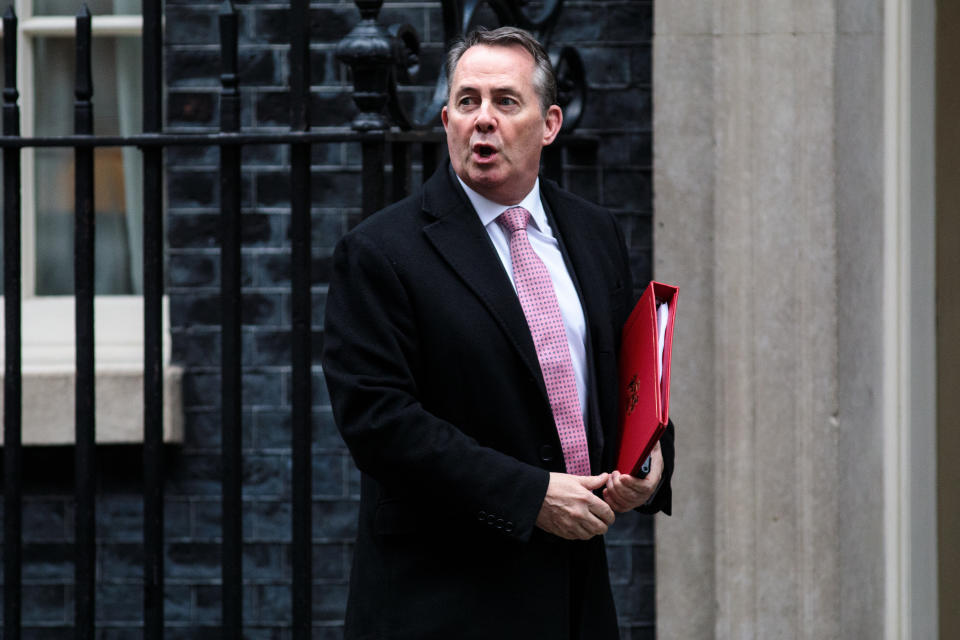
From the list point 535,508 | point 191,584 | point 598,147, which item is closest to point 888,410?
point 598,147

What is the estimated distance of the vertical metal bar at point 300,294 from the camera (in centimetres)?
331

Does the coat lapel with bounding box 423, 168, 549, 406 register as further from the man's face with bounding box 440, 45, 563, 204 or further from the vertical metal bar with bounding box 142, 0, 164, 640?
the vertical metal bar with bounding box 142, 0, 164, 640

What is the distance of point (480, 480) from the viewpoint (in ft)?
7.49

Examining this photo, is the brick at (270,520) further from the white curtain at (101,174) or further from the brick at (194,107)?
the brick at (194,107)

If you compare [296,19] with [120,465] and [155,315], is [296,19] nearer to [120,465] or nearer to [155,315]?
[155,315]

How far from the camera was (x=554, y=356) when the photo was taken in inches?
95.8

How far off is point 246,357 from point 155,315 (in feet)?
4.28

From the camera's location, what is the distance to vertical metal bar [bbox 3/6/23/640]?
3.35m

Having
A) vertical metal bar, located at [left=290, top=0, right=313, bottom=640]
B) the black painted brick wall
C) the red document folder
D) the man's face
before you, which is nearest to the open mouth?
the man's face

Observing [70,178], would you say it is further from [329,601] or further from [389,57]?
[389,57]

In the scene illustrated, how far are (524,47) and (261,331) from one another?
7.92 ft

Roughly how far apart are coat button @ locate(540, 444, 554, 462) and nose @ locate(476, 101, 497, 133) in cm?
60

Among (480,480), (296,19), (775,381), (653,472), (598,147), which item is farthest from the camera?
(598,147)

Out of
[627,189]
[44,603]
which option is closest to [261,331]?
[44,603]
